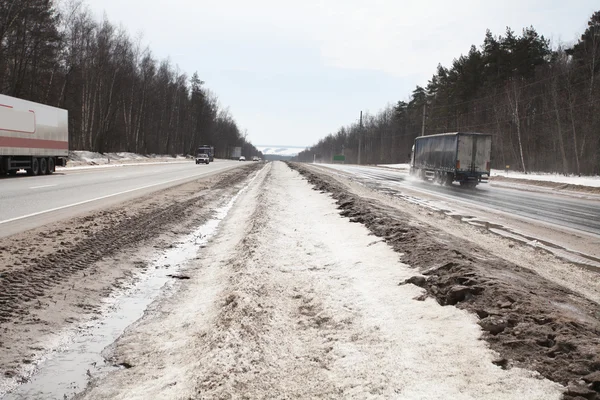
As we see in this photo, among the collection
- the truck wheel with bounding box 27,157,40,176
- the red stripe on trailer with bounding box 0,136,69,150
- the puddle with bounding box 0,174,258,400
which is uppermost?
the red stripe on trailer with bounding box 0,136,69,150

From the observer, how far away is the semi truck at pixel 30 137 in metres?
21.0

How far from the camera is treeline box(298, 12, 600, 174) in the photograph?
131ft

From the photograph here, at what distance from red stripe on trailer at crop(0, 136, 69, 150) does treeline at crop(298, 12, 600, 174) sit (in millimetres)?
40812

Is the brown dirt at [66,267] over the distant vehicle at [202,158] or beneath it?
beneath

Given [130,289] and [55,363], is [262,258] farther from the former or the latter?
[55,363]

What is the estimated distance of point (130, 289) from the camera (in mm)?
5094

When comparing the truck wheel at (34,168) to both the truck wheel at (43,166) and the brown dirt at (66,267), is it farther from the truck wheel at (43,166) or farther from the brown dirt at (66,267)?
the brown dirt at (66,267)

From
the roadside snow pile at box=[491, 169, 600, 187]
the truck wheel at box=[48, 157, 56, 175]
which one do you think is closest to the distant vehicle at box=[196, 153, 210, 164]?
the truck wheel at box=[48, 157, 56, 175]

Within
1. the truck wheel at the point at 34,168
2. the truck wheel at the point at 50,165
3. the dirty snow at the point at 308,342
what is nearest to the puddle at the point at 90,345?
the dirty snow at the point at 308,342

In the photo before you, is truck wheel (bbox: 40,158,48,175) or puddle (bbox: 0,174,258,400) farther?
truck wheel (bbox: 40,158,48,175)

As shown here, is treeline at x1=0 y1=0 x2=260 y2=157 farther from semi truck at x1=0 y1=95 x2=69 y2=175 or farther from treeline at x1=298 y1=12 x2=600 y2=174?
treeline at x1=298 y1=12 x2=600 y2=174

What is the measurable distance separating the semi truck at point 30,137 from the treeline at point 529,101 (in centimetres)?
4082

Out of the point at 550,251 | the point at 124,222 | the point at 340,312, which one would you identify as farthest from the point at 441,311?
the point at 124,222

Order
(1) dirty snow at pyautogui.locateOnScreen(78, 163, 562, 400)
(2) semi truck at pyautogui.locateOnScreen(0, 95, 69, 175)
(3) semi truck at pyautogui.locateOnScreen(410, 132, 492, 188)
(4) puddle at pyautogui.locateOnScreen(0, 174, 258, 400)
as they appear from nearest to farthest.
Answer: (1) dirty snow at pyautogui.locateOnScreen(78, 163, 562, 400) → (4) puddle at pyautogui.locateOnScreen(0, 174, 258, 400) → (2) semi truck at pyautogui.locateOnScreen(0, 95, 69, 175) → (3) semi truck at pyautogui.locateOnScreen(410, 132, 492, 188)
